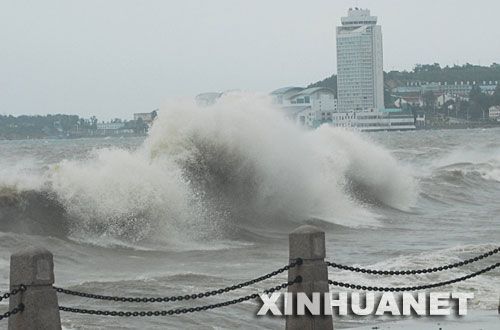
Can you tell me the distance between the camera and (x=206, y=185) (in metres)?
25.3

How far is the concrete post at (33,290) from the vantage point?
8.23 meters

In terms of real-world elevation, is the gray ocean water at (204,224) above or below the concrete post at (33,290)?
below

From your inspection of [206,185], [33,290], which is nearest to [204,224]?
[206,185]

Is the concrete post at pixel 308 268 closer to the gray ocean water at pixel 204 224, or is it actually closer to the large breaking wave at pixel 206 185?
the gray ocean water at pixel 204 224

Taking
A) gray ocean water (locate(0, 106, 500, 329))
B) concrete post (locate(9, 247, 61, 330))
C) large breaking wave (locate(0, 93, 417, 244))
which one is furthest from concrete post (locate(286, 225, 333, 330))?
large breaking wave (locate(0, 93, 417, 244))

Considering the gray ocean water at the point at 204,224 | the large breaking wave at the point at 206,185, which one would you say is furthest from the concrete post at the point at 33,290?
the large breaking wave at the point at 206,185

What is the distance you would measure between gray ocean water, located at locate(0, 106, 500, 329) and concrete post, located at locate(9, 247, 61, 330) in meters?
4.22

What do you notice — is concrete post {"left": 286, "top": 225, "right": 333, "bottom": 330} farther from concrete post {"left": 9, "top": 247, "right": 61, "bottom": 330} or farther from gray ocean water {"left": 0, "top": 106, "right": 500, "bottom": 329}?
gray ocean water {"left": 0, "top": 106, "right": 500, "bottom": 329}

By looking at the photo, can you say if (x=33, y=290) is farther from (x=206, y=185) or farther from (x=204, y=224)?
(x=206, y=185)

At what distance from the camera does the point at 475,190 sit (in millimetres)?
42938

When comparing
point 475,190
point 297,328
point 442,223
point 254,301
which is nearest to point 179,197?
point 442,223

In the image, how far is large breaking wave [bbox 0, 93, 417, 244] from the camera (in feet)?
71.7

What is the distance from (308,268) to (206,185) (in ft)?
52.4

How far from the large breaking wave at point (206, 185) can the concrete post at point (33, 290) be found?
497 inches
